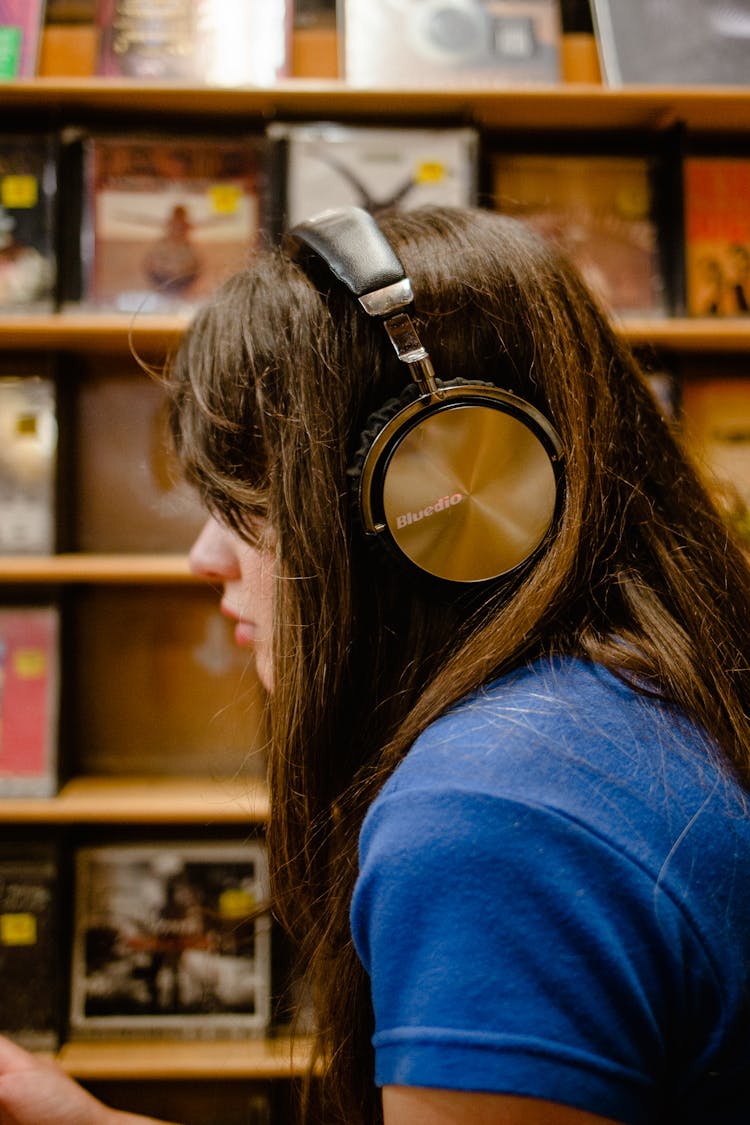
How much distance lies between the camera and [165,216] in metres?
1.85

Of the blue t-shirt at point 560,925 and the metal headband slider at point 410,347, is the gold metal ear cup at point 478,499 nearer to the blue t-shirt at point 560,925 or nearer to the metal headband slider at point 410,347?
the metal headband slider at point 410,347

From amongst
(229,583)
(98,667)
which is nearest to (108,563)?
(98,667)

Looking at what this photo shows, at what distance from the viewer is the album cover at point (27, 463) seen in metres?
1.80

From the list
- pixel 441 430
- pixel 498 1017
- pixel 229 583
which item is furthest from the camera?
pixel 229 583

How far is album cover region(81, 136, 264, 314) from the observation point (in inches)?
71.3

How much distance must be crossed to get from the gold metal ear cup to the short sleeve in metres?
0.23

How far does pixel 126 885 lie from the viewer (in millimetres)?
1831

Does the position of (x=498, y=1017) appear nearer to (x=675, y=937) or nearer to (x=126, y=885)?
(x=675, y=937)

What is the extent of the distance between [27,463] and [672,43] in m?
1.65

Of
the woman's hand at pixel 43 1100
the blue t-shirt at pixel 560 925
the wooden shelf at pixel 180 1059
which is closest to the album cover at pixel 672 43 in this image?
the blue t-shirt at pixel 560 925

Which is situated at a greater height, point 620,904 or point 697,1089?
point 620,904

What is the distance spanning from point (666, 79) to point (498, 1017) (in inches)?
77.8

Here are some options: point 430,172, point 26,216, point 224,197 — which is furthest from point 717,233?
point 26,216

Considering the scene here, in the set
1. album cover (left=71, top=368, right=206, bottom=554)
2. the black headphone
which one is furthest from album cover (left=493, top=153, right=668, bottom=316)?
the black headphone
